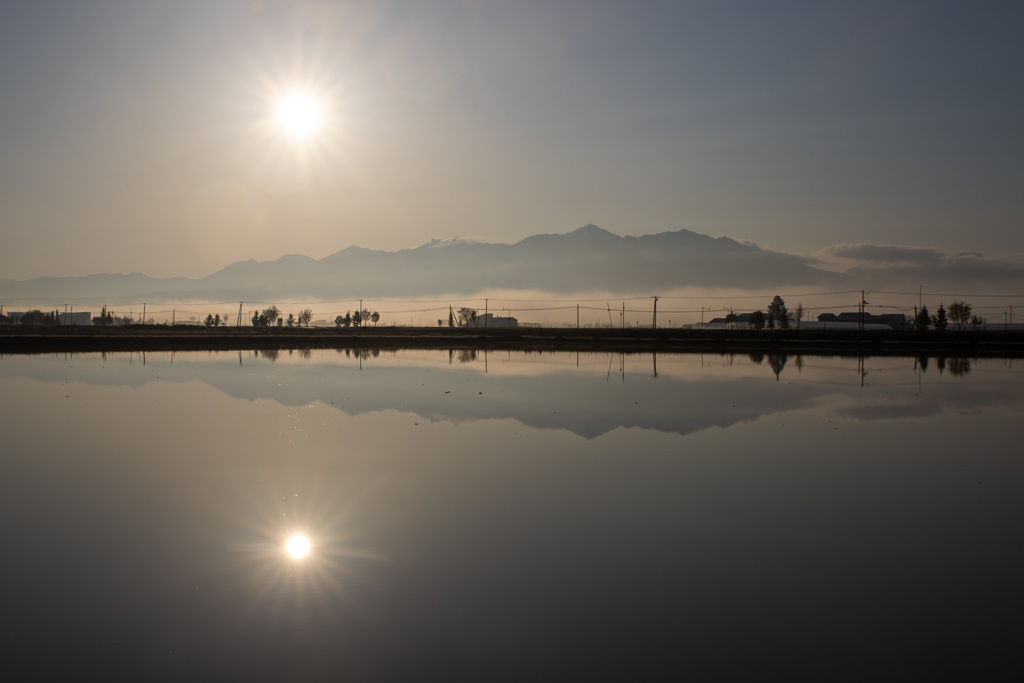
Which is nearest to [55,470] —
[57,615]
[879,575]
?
[57,615]

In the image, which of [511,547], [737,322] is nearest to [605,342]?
[511,547]

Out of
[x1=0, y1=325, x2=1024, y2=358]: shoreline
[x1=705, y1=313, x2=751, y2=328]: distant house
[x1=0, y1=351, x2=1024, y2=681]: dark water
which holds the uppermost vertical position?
[x1=705, y1=313, x2=751, y2=328]: distant house

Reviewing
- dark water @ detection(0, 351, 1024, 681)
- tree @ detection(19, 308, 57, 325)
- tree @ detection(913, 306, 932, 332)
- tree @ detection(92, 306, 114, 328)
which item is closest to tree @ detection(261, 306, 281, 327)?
tree @ detection(92, 306, 114, 328)

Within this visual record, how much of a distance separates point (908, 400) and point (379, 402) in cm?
1465

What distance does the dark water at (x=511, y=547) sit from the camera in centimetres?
477

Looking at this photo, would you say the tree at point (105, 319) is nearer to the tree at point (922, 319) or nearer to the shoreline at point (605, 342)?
the shoreline at point (605, 342)

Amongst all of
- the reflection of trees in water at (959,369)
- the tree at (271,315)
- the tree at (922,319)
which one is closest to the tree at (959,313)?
the tree at (922,319)

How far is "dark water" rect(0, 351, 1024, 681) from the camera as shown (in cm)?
477

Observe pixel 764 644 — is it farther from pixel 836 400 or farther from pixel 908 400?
pixel 908 400

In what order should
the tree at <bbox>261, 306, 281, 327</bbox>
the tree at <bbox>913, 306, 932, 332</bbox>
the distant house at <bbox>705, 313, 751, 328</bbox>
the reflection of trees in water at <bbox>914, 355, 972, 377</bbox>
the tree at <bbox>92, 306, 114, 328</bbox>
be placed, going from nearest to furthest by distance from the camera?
the reflection of trees in water at <bbox>914, 355, 972, 377</bbox>
the tree at <bbox>913, 306, 932, 332</bbox>
the tree at <bbox>92, 306, 114, 328</bbox>
the distant house at <bbox>705, 313, 751, 328</bbox>
the tree at <bbox>261, 306, 281, 327</bbox>

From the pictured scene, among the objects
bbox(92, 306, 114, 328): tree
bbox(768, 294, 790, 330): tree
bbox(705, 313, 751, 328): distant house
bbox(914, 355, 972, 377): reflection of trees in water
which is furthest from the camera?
bbox(705, 313, 751, 328): distant house

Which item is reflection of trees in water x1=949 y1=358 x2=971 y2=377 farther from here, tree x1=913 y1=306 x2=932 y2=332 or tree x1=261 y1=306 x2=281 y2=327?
tree x1=261 y1=306 x2=281 y2=327

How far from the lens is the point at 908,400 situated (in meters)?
19.0

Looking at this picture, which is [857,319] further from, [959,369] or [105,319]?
[105,319]
